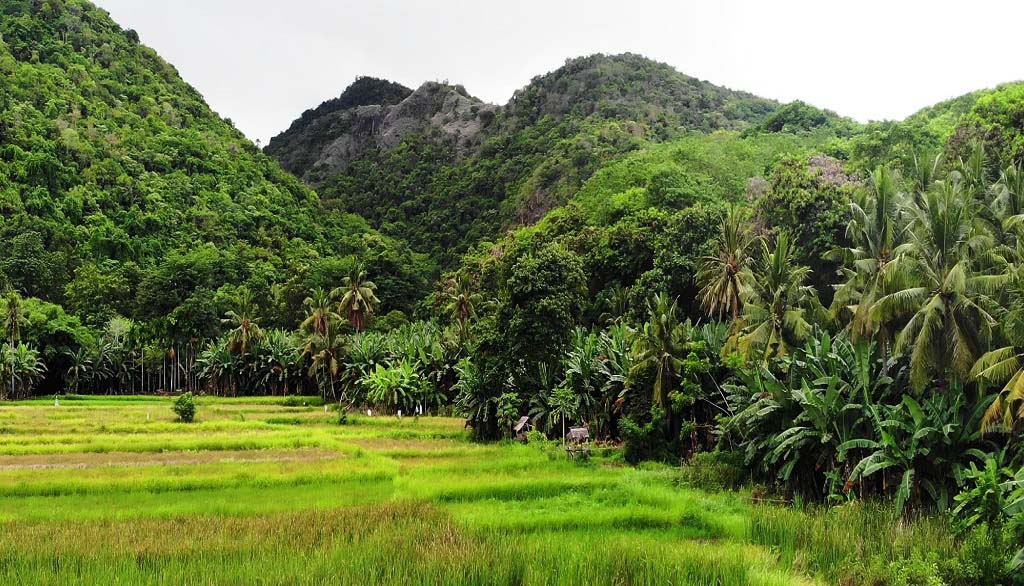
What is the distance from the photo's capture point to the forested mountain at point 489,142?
8606 cm

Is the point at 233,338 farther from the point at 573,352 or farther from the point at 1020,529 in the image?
the point at 1020,529

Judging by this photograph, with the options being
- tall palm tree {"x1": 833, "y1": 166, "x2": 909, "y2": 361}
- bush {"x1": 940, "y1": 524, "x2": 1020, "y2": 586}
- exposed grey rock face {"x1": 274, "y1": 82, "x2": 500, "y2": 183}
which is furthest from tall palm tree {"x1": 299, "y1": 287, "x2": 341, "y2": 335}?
exposed grey rock face {"x1": 274, "y1": 82, "x2": 500, "y2": 183}

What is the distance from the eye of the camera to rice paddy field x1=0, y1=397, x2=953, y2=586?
891 cm

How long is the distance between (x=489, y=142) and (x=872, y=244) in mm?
98383

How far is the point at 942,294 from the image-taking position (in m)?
14.7

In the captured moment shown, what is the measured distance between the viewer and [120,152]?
78.5 m

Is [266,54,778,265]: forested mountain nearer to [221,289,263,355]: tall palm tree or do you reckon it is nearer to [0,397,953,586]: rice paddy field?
[221,289,263,355]: tall palm tree

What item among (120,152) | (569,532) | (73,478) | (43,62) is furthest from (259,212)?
(569,532)

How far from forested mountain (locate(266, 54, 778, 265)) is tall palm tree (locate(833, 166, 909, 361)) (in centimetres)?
5551

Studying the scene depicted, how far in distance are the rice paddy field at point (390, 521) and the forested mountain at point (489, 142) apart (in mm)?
57380

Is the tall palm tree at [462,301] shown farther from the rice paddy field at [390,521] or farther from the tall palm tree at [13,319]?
the tall palm tree at [13,319]

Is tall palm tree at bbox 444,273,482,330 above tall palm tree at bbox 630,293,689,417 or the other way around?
above

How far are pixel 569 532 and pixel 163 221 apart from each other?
74.9 meters

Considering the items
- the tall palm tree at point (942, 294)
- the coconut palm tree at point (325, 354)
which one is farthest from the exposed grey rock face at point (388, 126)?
the tall palm tree at point (942, 294)
